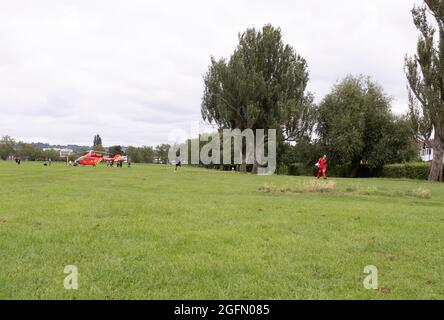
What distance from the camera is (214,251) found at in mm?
6691

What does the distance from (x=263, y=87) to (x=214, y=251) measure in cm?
3709

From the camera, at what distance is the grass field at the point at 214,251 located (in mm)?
5012

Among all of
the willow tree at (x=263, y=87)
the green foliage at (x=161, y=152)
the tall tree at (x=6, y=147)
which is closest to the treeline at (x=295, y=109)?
the willow tree at (x=263, y=87)

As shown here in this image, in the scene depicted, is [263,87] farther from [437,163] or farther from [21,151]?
[21,151]

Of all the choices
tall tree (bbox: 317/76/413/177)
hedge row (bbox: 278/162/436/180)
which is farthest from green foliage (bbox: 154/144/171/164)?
tall tree (bbox: 317/76/413/177)

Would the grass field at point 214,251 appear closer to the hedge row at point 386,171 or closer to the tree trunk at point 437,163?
the tree trunk at point 437,163

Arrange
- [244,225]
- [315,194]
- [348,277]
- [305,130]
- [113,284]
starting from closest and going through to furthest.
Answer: [113,284] < [348,277] < [244,225] < [315,194] < [305,130]

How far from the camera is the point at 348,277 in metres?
5.53

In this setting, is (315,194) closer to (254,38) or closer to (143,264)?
(143,264)

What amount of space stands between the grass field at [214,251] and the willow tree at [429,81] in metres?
25.0

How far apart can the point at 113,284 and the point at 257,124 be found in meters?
39.9

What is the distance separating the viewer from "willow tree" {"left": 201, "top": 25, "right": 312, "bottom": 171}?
4222 cm

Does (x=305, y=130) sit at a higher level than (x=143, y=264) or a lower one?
higher

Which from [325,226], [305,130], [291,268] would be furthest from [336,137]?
[291,268]
